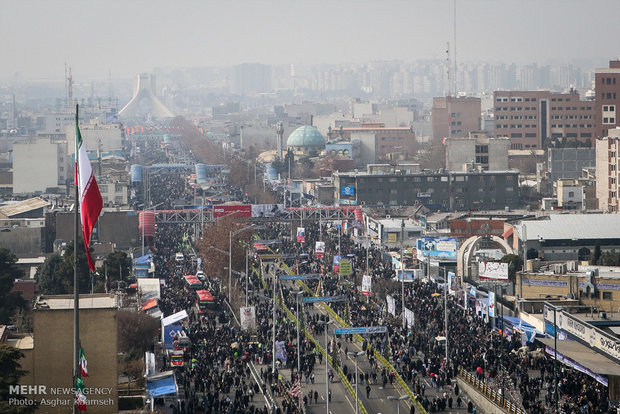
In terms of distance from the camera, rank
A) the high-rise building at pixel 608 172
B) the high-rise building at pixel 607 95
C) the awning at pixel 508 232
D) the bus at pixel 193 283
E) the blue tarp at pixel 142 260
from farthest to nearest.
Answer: the high-rise building at pixel 607 95 < the high-rise building at pixel 608 172 < the awning at pixel 508 232 < the blue tarp at pixel 142 260 < the bus at pixel 193 283

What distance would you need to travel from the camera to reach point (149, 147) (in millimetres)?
148500

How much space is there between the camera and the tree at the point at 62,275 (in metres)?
35.7

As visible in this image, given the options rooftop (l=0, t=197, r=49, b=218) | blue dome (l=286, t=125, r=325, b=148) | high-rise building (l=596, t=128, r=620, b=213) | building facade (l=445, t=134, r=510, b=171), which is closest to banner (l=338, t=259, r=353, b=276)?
rooftop (l=0, t=197, r=49, b=218)

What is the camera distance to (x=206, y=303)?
36875mm

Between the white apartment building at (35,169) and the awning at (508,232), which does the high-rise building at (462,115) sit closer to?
the white apartment building at (35,169)

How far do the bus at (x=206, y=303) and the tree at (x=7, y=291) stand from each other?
5.21m

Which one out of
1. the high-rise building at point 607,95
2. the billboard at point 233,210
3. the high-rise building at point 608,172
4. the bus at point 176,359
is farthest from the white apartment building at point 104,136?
the bus at point 176,359

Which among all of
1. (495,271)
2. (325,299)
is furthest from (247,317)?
(495,271)

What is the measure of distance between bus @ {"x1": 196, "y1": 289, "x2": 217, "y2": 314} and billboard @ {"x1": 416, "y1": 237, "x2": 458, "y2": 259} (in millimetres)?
8307

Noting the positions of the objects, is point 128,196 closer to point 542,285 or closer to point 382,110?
point 542,285

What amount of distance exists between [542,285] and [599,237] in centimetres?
932

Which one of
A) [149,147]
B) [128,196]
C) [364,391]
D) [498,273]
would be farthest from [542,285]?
[149,147]

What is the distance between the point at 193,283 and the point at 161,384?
1587cm

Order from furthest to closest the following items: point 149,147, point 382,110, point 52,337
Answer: point 382,110, point 149,147, point 52,337
